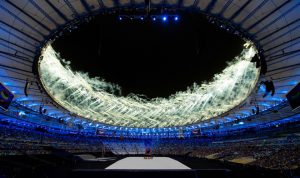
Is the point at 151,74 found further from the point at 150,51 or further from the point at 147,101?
the point at 150,51

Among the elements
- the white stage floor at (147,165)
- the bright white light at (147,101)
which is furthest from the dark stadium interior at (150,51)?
the white stage floor at (147,165)

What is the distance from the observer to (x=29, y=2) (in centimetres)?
1358

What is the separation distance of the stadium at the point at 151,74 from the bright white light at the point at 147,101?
0.52 feet

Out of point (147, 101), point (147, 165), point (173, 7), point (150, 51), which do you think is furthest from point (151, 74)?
point (173, 7)

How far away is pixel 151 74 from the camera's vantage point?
3538cm

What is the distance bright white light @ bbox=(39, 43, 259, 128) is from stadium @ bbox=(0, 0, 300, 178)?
0.16 m

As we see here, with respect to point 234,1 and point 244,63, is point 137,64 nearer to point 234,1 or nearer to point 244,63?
point 244,63

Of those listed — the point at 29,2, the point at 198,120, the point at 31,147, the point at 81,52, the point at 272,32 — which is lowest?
the point at 31,147

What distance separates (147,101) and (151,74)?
15.9ft

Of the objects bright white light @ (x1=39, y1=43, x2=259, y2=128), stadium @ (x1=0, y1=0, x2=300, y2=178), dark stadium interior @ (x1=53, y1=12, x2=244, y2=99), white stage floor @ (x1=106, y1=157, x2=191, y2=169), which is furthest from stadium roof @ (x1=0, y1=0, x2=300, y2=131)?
white stage floor @ (x1=106, y1=157, x2=191, y2=169)

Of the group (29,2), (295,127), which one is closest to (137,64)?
(29,2)

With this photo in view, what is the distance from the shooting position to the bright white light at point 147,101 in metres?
24.1

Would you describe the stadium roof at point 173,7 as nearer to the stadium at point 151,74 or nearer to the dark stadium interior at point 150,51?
the stadium at point 151,74

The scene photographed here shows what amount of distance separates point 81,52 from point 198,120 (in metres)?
24.0
